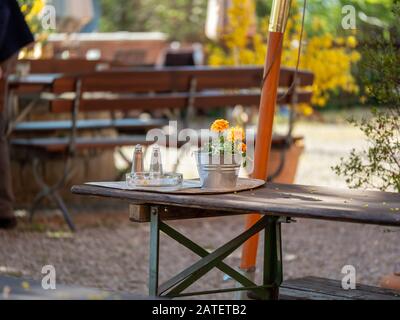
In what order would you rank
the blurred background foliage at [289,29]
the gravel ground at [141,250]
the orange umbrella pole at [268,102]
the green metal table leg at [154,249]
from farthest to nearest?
the blurred background foliage at [289,29] < the gravel ground at [141,250] < the orange umbrella pole at [268,102] < the green metal table leg at [154,249]

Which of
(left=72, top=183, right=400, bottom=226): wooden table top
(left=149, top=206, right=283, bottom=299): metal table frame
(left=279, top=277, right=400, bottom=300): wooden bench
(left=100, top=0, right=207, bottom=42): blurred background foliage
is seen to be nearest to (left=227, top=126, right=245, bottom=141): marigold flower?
(left=72, top=183, right=400, bottom=226): wooden table top

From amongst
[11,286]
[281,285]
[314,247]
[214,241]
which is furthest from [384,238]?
[11,286]

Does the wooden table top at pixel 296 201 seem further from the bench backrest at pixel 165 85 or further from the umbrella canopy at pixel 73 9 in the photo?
the umbrella canopy at pixel 73 9

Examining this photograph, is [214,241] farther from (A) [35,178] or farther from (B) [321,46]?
(B) [321,46]

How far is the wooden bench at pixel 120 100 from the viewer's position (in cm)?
760

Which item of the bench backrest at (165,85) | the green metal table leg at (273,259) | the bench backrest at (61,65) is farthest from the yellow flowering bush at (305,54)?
the green metal table leg at (273,259)

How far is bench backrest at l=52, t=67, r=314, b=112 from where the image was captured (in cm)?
766

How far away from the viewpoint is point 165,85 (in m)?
8.12

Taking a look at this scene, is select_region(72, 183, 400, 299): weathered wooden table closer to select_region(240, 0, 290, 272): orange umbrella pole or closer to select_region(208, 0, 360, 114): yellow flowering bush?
select_region(240, 0, 290, 272): orange umbrella pole

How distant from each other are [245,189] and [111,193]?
0.51m

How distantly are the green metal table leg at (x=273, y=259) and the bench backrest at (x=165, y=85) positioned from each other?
11.5 feet

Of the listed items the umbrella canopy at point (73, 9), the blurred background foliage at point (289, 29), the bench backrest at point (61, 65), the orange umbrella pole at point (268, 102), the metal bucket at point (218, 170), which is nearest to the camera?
the metal bucket at point (218, 170)

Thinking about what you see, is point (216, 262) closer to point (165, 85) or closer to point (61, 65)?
point (165, 85)

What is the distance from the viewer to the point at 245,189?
3.99 m
